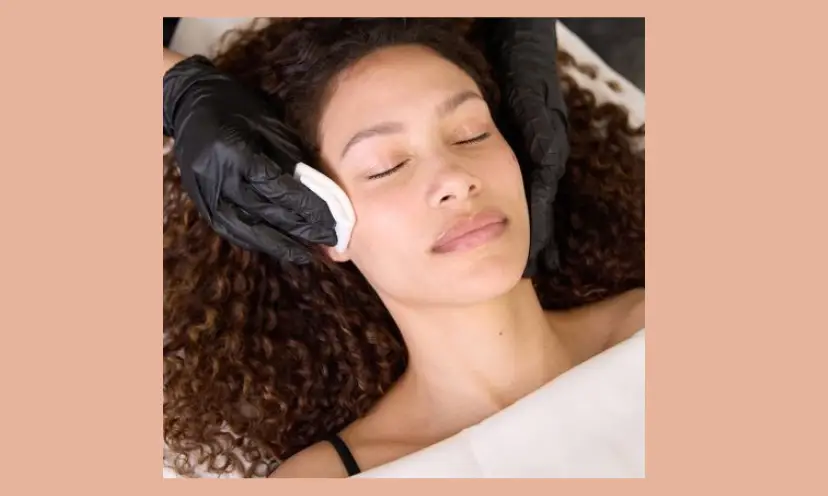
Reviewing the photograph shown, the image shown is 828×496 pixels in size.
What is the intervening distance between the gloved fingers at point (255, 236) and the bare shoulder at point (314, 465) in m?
0.31

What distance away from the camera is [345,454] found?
125 cm

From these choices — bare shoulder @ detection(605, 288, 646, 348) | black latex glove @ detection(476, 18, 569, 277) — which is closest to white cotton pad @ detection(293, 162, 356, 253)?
black latex glove @ detection(476, 18, 569, 277)

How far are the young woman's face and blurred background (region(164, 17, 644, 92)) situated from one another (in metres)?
0.33

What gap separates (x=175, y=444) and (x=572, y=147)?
2.83 feet

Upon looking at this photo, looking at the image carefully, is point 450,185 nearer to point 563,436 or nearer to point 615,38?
point 563,436

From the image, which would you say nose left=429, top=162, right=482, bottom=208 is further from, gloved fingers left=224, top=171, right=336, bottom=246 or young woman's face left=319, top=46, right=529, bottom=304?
gloved fingers left=224, top=171, right=336, bottom=246

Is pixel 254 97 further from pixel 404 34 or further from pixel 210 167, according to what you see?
pixel 404 34

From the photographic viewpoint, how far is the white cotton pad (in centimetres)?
113

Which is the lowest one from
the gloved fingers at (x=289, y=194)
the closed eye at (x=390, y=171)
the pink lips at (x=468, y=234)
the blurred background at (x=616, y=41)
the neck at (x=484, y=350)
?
the neck at (x=484, y=350)

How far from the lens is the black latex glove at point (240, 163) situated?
1.12 metres

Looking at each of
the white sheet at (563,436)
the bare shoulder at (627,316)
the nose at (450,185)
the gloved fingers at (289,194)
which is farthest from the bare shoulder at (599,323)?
the gloved fingers at (289,194)

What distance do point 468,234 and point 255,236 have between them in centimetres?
32

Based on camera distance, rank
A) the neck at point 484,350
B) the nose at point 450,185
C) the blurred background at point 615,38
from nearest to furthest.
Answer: the nose at point 450,185 → the neck at point 484,350 → the blurred background at point 615,38

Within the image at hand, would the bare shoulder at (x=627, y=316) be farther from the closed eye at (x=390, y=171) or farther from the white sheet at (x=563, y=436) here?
the closed eye at (x=390, y=171)
